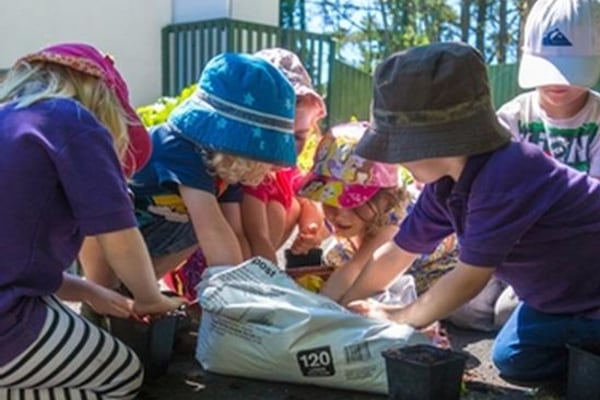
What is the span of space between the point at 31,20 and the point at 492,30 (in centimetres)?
1750

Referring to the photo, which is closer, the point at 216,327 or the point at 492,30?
the point at 216,327

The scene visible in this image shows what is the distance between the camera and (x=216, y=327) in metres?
1.78

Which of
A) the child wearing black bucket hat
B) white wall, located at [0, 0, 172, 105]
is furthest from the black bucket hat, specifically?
white wall, located at [0, 0, 172, 105]

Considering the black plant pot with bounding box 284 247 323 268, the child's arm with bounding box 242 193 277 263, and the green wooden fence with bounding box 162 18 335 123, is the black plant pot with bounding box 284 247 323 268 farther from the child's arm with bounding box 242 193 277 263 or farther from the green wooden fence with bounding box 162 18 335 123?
the green wooden fence with bounding box 162 18 335 123

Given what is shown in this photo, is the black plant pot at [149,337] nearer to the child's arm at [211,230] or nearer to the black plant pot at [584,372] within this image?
the child's arm at [211,230]

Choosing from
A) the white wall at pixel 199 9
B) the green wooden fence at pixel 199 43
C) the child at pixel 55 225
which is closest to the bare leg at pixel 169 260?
the child at pixel 55 225

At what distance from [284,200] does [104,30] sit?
419 centimetres

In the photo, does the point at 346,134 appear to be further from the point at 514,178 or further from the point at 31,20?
the point at 31,20

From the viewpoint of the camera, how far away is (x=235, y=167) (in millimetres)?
2029

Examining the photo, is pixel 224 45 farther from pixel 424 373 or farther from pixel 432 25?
pixel 432 25

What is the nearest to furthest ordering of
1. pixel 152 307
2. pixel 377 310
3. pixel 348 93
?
1. pixel 152 307
2. pixel 377 310
3. pixel 348 93

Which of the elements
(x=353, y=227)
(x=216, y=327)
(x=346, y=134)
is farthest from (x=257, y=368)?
(x=346, y=134)

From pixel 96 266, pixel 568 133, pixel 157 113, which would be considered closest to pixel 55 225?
pixel 96 266

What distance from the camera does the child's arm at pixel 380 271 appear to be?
79.7 inches
